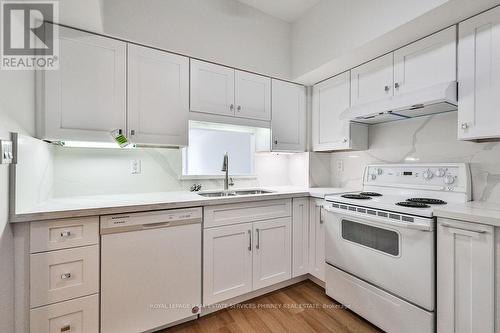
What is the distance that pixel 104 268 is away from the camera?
56.1 inches

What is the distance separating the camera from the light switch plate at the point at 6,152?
1.04m

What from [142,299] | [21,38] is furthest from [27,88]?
[142,299]

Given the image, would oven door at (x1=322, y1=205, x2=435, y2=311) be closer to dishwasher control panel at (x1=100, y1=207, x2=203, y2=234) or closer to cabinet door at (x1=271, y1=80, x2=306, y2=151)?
cabinet door at (x1=271, y1=80, x2=306, y2=151)

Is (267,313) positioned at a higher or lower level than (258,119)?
lower

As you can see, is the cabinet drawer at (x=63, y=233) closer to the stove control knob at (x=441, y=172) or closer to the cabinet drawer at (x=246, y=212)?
the cabinet drawer at (x=246, y=212)

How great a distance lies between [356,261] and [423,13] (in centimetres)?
173

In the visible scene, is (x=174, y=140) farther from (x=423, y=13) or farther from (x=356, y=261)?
(x=423, y=13)

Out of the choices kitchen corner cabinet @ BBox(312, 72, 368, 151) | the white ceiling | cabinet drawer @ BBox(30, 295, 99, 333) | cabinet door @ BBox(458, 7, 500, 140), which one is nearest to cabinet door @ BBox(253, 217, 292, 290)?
kitchen corner cabinet @ BBox(312, 72, 368, 151)

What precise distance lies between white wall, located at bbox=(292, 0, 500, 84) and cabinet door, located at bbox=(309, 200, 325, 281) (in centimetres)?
132

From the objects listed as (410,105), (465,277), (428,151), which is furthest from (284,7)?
(465,277)

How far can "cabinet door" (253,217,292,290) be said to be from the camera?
200cm

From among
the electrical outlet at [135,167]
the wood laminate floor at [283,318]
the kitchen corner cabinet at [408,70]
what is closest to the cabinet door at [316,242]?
the wood laminate floor at [283,318]

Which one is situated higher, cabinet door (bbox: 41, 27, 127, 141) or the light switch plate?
cabinet door (bbox: 41, 27, 127, 141)

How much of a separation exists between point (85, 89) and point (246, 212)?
149 centimetres
